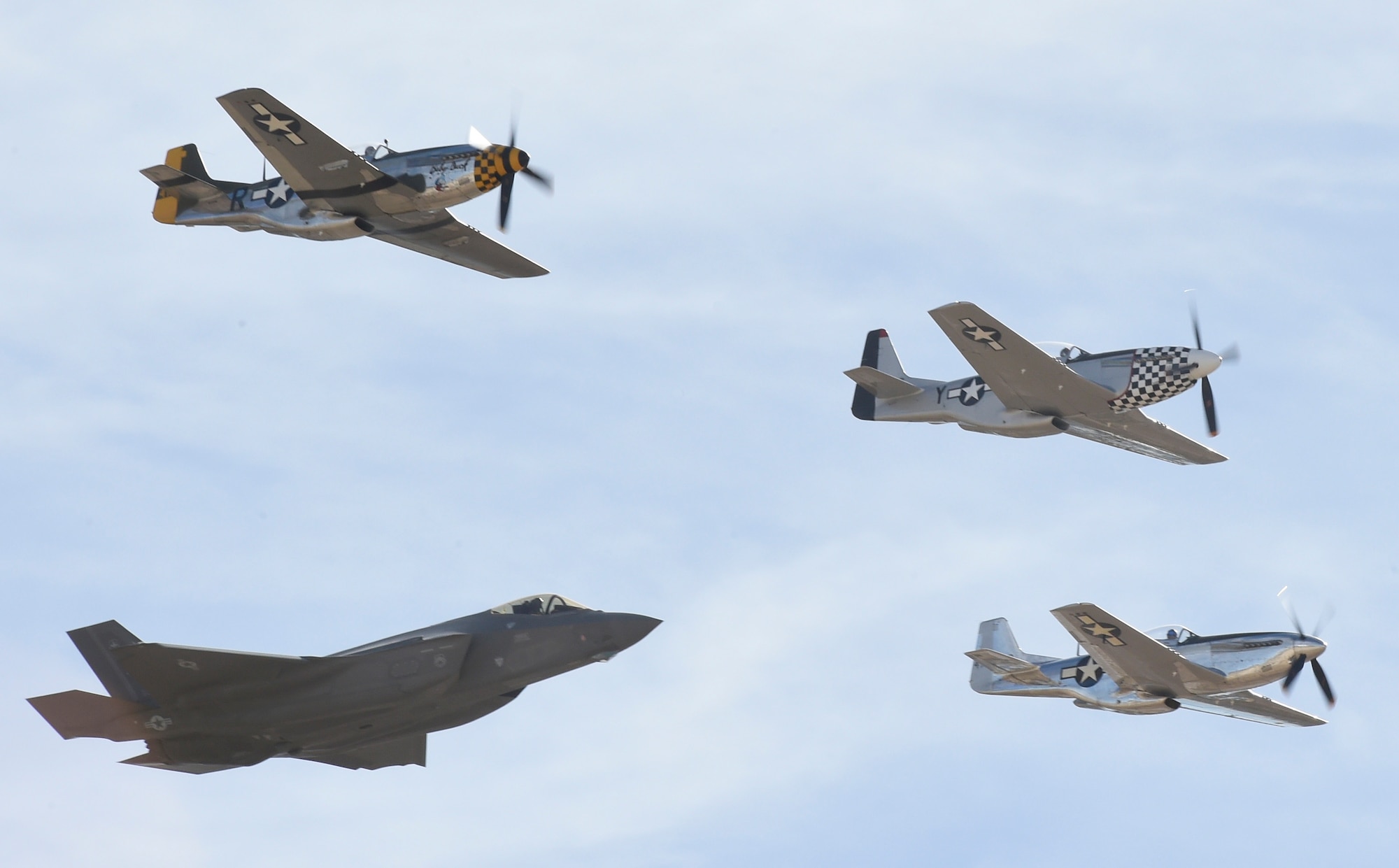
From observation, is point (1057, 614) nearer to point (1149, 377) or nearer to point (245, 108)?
point (1149, 377)

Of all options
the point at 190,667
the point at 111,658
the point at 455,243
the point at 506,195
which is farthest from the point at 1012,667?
the point at 111,658

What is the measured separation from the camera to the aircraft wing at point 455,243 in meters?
57.8

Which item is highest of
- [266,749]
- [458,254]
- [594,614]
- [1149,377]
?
[458,254]

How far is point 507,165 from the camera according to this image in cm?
5225

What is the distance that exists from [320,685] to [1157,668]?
3325 cm

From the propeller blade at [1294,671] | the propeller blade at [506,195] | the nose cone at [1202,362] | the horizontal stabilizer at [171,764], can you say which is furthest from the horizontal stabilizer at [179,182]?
the propeller blade at [1294,671]

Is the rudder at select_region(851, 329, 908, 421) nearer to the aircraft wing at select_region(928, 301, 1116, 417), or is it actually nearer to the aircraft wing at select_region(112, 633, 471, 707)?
the aircraft wing at select_region(928, 301, 1116, 417)

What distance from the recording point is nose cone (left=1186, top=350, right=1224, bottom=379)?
2426 inches

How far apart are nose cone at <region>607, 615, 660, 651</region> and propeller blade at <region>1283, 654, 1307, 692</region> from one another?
96.0 ft

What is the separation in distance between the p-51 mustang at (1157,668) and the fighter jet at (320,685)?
2506 centimetres

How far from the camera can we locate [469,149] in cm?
5278

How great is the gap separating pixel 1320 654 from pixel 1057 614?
9.46 meters

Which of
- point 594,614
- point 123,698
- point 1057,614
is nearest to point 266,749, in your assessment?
point 123,698

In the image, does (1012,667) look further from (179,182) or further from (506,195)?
(179,182)
